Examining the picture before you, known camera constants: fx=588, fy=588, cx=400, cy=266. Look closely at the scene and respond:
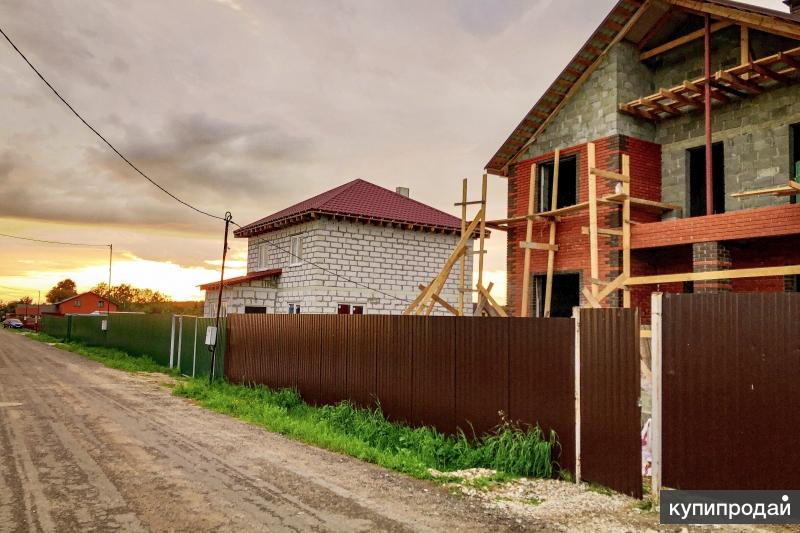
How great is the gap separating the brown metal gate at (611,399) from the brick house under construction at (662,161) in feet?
15.7

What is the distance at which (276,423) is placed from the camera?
980cm

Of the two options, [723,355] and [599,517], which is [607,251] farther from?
[599,517]

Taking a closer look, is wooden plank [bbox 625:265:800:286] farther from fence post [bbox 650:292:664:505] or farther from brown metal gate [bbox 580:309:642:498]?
brown metal gate [bbox 580:309:642:498]

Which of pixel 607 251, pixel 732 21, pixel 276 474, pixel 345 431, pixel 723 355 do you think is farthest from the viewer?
pixel 607 251

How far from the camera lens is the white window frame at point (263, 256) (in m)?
24.5

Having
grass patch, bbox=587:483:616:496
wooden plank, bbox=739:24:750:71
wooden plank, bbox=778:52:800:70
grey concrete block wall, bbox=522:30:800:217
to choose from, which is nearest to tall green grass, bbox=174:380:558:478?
grass patch, bbox=587:483:616:496

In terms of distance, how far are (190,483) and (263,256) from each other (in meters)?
18.9

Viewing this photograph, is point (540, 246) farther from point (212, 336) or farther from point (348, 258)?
point (348, 258)

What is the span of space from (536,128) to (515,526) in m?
12.3

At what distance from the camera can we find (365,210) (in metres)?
21.9

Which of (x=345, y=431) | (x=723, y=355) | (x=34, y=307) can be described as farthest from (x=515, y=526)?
(x=34, y=307)

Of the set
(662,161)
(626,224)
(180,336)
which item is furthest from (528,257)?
(180,336)

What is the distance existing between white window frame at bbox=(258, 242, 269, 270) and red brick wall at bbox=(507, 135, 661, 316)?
12.0 meters

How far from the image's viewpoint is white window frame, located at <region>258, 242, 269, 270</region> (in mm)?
24547
